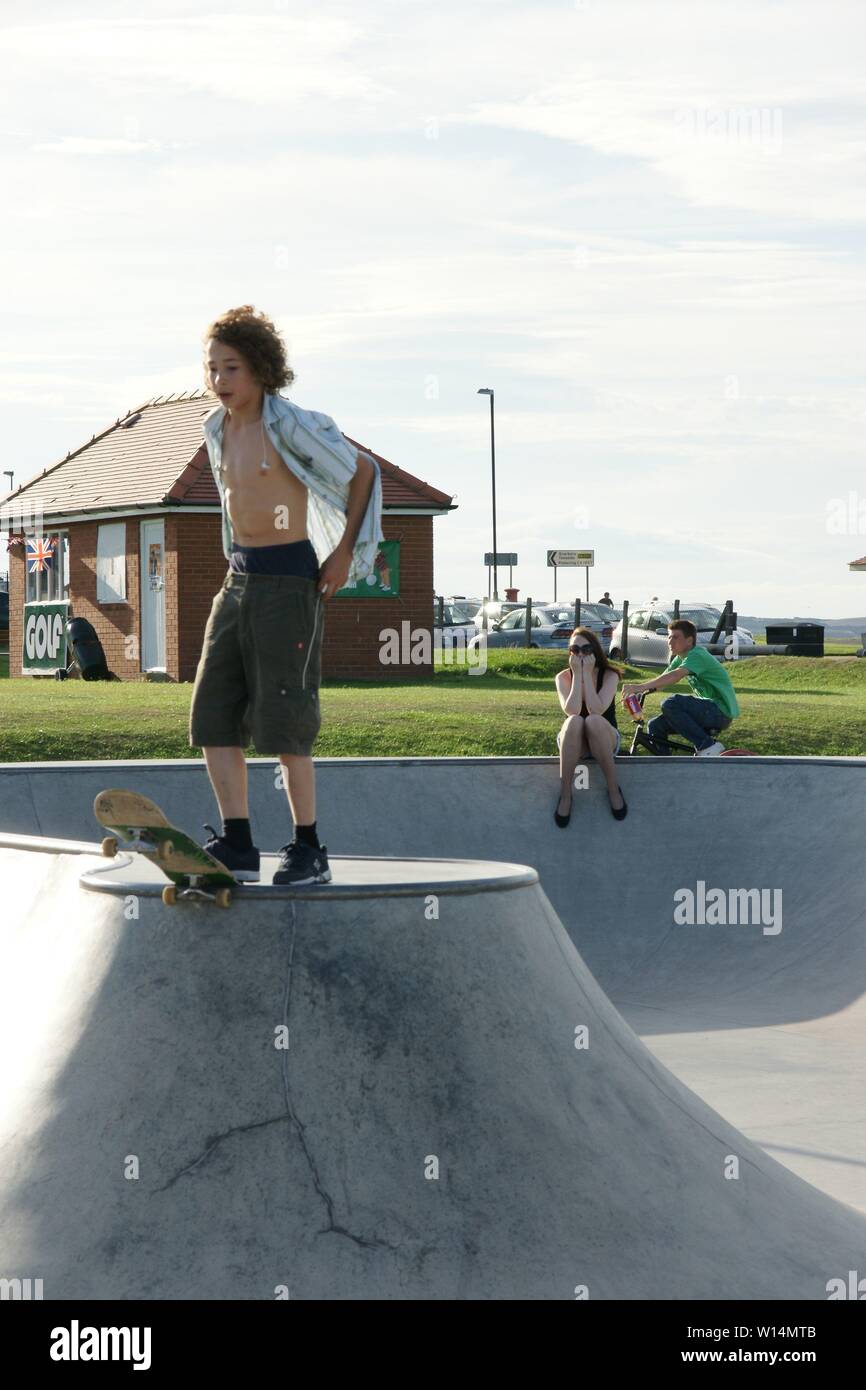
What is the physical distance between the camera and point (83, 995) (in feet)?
15.9

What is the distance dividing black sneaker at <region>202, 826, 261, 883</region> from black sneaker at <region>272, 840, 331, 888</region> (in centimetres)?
15

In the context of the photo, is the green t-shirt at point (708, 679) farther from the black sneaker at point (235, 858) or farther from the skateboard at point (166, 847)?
the skateboard at point (166, 847)

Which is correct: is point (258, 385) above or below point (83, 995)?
above

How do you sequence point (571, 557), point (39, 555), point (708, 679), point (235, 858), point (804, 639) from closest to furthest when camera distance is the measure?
point (235, 858) < point (708, 679) < point (39, 555) < point (804, 639) < point (571, 557)

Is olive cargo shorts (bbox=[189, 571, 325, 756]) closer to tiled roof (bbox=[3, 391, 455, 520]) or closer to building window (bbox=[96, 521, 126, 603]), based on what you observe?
tiled roof (bbox=[3, 391, 455, 520])

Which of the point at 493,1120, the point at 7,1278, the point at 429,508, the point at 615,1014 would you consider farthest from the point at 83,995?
the point at 429,508

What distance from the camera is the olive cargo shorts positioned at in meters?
5.12

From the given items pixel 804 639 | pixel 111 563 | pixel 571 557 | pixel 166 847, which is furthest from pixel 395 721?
pixel 571 557

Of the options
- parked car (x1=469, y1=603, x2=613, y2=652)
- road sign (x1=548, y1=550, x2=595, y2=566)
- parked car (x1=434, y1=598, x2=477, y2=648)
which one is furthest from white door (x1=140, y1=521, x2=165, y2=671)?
road sign (x1=548, y1=550, x2=595, y2=566)

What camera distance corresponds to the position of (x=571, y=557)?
40.7 m

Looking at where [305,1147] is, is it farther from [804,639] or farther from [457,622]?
[457,622]

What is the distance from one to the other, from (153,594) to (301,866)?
21.0m
